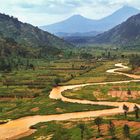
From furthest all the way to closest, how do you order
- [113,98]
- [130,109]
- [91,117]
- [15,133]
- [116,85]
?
[116,85] < [113,98] < [130,109] < [91,117] < [15,133]

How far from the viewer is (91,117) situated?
4323 inches

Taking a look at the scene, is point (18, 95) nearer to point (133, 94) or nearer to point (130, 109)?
point (133, 94)

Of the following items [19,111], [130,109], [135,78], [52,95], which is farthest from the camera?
[135,78]

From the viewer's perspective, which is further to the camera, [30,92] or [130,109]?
[30,92]

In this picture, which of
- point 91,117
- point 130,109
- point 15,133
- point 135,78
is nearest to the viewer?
point 15,133

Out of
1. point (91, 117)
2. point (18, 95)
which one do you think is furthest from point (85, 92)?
point (91, 117)

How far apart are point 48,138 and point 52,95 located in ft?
221

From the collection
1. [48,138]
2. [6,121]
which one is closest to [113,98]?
[6,121]

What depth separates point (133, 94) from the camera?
481 feet

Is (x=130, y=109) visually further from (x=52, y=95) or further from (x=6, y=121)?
(x=52, y=95)

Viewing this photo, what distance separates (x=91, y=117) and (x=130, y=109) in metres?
14.0

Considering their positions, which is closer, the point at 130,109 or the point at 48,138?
the point at 48,138

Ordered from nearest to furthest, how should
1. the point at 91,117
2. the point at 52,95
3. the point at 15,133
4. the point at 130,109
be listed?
the point at 15,133, the point at 91,117, the point at 130,109, the point at 52,95

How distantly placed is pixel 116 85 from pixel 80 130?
8087 centimetres
